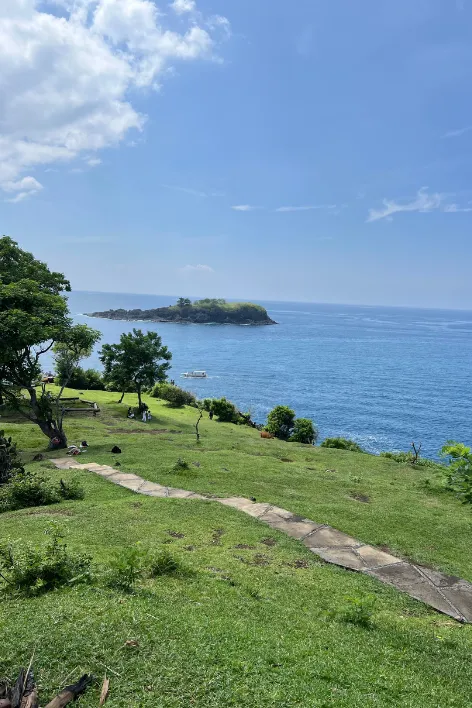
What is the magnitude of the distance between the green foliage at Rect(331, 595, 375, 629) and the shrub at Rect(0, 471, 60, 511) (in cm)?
878

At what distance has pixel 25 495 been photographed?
12.0 metres

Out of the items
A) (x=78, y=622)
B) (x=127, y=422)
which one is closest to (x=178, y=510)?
(x=78, y=622)

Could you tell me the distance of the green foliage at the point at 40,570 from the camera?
6457 mm

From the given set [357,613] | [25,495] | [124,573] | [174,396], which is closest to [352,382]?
[174,396]

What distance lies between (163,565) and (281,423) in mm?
30410

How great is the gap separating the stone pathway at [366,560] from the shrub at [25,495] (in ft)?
9.38

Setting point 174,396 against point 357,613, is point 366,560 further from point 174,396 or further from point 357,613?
point 174,396

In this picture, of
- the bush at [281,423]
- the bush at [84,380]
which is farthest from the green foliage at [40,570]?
the bush at [84,380]

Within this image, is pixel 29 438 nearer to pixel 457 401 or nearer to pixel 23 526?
pixel 23 526

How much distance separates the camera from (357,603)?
6.70 m

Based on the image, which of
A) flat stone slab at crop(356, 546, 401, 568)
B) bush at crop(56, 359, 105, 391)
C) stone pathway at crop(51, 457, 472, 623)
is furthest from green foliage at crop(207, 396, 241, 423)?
flat stone slab at crop(356, 546, 401, 568)

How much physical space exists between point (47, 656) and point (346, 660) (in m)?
3.72

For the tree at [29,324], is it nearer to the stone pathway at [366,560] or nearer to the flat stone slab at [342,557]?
the stone pathway at [366,560]

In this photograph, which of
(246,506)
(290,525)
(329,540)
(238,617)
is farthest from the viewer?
(246,506)
